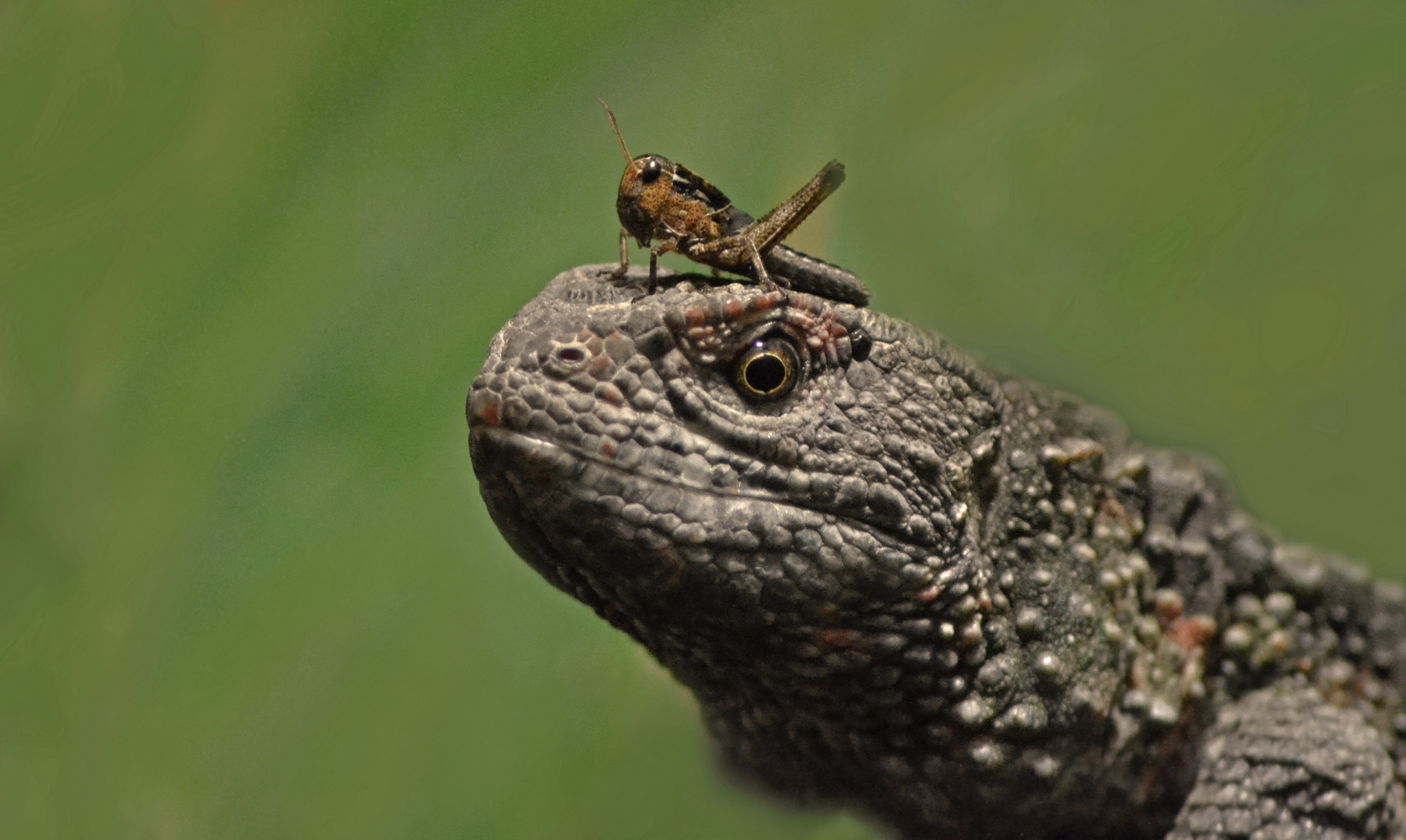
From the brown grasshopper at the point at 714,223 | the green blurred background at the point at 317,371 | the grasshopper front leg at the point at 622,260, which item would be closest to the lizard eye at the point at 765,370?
the brown grasshopper at the point at 714,223

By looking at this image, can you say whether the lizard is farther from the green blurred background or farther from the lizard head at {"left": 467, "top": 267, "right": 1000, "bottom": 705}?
the green blurred background

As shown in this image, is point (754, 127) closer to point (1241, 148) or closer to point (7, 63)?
point (1241, 148)

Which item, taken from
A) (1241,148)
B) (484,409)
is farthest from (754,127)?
(484,409)

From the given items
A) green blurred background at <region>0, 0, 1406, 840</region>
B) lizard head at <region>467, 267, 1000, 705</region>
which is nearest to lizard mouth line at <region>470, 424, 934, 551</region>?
lizard head at <region>467, 267, 1000, 705</region>

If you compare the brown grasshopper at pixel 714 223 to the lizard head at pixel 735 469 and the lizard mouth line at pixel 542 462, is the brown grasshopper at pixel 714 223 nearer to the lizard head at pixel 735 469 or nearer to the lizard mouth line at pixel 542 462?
the lizard head at pixel 735 469

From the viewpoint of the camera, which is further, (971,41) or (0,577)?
(0,577)

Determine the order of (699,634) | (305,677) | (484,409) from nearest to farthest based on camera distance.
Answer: (484,409) < (699,634) < (305,677)

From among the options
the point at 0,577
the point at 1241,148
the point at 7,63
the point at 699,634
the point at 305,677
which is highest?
the point at 1241,148

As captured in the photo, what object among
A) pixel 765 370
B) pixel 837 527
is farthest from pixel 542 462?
pixel 837 527
